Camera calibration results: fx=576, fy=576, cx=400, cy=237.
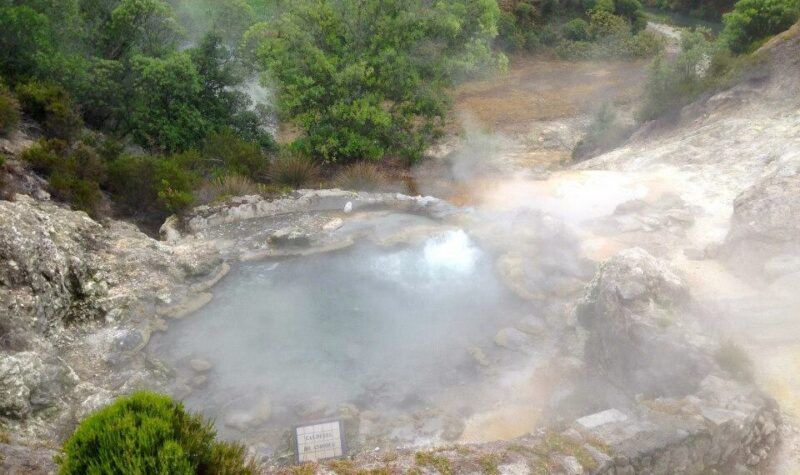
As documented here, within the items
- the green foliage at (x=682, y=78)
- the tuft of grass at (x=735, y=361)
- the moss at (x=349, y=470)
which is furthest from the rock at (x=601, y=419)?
the green foliage at (x=682, y=78)

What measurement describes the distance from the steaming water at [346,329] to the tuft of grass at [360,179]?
150 inches

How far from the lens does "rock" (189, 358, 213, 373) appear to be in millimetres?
7895

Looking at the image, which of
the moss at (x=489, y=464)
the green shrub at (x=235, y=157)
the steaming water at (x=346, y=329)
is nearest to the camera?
the moss at (x=489, y=464)

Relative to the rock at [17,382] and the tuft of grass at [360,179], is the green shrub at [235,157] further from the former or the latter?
the rock at [17,382]

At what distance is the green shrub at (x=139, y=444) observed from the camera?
3986 millimetres

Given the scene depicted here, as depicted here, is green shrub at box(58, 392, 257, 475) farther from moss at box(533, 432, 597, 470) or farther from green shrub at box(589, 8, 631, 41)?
green shrub at box(589, 8, 631, 41)

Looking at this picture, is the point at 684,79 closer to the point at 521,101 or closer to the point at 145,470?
the point at 521,101

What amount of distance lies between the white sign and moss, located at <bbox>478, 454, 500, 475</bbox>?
1.83 metres

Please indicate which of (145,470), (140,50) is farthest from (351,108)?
(145,470)

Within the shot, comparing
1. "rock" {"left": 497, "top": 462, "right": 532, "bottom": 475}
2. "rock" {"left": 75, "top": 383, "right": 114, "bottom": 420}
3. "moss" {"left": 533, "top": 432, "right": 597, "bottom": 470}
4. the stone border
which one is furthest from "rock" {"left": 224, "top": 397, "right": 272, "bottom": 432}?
the stone border

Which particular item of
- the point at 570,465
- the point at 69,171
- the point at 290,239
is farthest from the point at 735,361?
the point at 69,171

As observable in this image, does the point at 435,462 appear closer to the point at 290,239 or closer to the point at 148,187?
the point at 290,239

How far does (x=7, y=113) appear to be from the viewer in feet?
37.6

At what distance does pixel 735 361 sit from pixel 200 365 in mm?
6886
